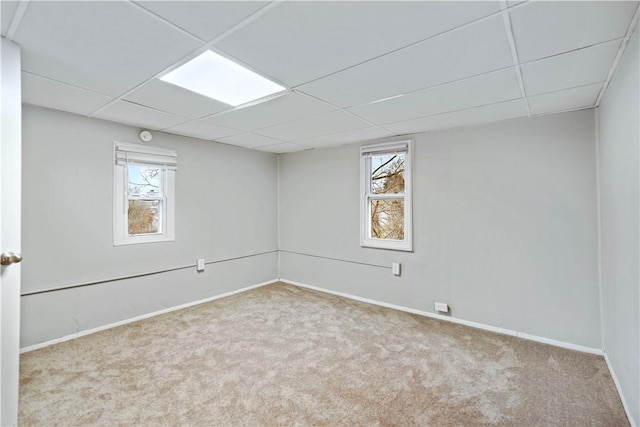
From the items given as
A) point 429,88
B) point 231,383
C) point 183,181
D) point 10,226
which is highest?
point 429,88

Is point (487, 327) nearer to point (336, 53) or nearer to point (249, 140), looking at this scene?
point (336, 53)

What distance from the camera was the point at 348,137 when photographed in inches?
150

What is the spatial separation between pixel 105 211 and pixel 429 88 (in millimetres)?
3233

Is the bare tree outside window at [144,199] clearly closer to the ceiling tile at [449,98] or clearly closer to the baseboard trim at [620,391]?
the ceiling tile at [449,98]

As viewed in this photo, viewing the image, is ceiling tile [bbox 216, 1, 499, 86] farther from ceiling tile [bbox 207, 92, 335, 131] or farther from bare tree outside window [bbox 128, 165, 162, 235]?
bare tree outside window [bbox 128, 165, 162, 235]

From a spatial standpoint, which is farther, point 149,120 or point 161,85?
point 149,120

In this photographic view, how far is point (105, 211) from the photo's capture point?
312 centimetres

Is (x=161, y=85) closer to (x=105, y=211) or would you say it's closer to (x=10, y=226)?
(x=10, y=226)

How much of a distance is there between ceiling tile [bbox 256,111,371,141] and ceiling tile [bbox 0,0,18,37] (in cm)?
205

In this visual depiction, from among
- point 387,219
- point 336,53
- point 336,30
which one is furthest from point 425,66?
point 387,219

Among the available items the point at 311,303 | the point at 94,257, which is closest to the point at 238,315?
the point at 311,303

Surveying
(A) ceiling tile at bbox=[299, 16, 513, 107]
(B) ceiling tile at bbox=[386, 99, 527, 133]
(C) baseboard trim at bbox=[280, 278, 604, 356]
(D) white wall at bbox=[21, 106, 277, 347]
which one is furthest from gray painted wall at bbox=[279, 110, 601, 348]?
(D) white wall at bbox=[21, 106, 277, 347]

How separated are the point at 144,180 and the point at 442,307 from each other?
12.0 ft

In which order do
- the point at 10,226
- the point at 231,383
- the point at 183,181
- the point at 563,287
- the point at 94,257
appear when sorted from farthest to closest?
1. the point at 183,181
2. the point at 94,257
3. the point at 563,287
4. the point at 231,383
5. the point at 10,226
